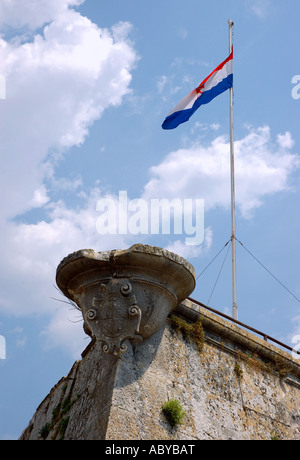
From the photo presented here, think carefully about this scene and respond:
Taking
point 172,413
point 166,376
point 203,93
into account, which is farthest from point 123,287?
point 203,93

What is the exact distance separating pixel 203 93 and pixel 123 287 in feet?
24.2

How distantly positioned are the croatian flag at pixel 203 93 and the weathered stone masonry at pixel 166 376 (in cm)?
595

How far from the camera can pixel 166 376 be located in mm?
7027

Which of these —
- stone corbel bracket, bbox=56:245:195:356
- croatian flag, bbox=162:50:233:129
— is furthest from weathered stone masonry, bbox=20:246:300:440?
croatian flag, bbox=162:50:233:129

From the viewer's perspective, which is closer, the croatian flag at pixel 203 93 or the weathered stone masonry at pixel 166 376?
the weathered stone masonry at pixel 166 376

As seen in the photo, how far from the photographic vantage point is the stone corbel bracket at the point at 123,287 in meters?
6.76

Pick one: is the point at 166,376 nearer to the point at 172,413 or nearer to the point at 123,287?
the point at 172,413

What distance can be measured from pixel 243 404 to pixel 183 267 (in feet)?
6.77

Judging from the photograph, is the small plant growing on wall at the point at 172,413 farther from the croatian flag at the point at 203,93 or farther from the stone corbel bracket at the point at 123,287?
the croatian flag at the point at 203,93

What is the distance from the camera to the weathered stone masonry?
653 cm

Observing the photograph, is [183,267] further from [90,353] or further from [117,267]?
[90,353]

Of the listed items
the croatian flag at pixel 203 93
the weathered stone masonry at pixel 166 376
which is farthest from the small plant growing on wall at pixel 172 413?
the croatian flag at pixel 203 93

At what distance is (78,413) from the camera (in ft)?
A: 23.1

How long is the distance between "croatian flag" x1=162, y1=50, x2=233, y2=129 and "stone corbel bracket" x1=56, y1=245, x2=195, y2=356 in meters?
6.35
